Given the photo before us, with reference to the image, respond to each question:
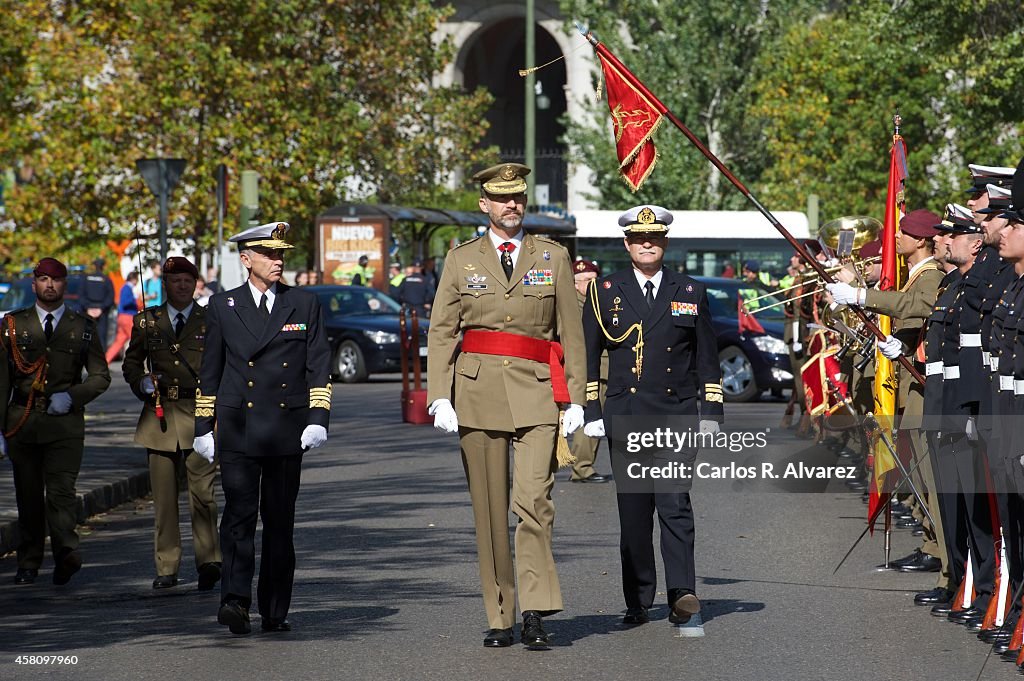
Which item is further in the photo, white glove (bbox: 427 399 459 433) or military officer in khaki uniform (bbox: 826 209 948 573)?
military officer in khaki uniform (bbox: 826 209 948 573)

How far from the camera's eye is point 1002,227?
317 inches

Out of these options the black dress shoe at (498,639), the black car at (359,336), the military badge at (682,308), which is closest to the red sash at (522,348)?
the military badge at (682,308)

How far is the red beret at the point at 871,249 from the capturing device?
1338 cm

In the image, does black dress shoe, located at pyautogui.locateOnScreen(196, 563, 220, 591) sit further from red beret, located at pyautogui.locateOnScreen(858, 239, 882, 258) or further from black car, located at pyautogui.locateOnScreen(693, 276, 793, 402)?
black car, located at pyautogui.locateOnScreen(693, 276, 793, 402)

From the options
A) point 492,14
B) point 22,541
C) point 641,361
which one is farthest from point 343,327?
point 492,14

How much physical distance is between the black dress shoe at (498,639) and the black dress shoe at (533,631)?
0.06 metres

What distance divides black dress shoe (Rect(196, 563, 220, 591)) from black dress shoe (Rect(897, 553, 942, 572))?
3.71 meters

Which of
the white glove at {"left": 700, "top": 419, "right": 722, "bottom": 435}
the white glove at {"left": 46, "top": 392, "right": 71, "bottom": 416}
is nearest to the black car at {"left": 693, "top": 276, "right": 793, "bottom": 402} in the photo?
the white glove at {"left": 46, "top": 392, "right": 71, "bottom": 416}

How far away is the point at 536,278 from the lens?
8.46 metres

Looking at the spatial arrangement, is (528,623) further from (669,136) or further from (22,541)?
(669,136)

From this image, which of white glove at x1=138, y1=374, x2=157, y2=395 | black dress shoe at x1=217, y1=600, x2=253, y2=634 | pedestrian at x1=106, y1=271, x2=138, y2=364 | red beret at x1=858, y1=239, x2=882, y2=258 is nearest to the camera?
black dress shoe at x1=217, y1=600, x2=253, y2=634

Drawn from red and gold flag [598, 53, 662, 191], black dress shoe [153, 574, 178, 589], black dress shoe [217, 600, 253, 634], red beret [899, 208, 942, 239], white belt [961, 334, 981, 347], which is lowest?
black dress shoe [153, 574, 178, 589]

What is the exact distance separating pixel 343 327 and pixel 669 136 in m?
18.5

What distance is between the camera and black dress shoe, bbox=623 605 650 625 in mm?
8914
